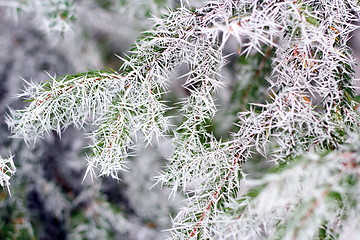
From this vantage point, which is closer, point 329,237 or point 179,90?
point 329,237

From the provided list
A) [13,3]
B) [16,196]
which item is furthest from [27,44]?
[16,196]

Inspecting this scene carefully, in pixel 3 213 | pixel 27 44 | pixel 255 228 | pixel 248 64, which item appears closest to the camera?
pixel 255 228

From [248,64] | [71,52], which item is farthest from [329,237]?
[71,52]

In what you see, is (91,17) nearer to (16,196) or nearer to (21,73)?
(21,73)

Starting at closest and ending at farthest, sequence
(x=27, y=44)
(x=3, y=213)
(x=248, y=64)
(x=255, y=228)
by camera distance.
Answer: (x=255, y=228)
(x=248, y=64)
(x=3, y=213)
(x=27, y=44)

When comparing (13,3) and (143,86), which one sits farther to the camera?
(13,3)

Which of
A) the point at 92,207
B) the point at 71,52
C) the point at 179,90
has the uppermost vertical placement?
the point at 71,52

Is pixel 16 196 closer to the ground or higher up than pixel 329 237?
closer to the ground

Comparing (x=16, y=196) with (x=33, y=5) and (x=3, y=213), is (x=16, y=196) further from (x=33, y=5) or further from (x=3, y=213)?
(x=33, y=5)

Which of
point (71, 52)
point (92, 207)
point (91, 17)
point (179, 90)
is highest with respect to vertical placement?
point (91, 17)
